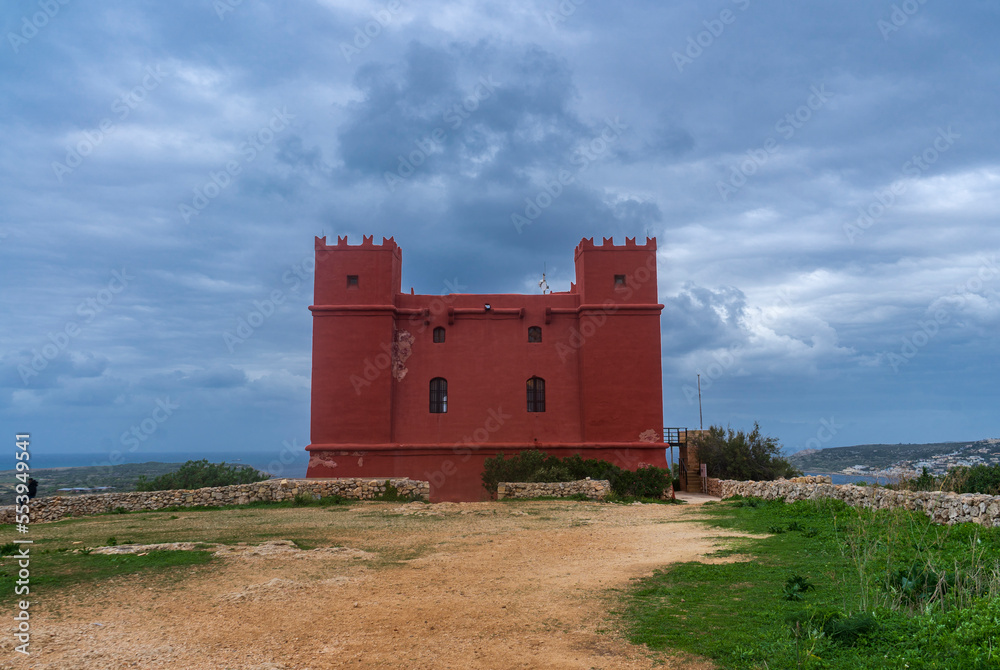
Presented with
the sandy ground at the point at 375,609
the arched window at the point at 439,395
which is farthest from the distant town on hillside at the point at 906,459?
the arched window at the point at 439,395

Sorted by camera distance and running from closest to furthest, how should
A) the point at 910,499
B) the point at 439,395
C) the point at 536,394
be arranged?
1. the point at 910,499
2. the point at 439,395
3. the point at 536,394

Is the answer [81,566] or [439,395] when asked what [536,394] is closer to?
[439,395]

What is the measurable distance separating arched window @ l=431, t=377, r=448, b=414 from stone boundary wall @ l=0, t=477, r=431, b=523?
15.1 ft

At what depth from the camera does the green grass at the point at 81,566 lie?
818 cm

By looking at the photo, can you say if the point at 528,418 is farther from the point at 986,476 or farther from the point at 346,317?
the point at 986,476

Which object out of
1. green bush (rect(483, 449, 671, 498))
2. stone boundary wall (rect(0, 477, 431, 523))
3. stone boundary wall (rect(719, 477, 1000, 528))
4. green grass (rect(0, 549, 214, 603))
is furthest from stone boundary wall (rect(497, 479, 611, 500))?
green grass (rect(0, 549, 214, 603))

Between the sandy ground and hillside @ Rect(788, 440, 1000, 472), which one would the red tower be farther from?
the sandy ground

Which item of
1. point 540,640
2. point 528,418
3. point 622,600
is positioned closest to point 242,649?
point 540,640

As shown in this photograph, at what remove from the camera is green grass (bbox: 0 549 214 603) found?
26.8 feet

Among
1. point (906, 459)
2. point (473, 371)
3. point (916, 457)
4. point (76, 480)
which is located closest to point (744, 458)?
point (906, 459)

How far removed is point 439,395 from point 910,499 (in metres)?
16.9

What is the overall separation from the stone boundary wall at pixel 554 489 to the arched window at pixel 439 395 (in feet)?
17.8

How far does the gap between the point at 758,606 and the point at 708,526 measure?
6.73 m

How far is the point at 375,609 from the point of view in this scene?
710 centimetres
